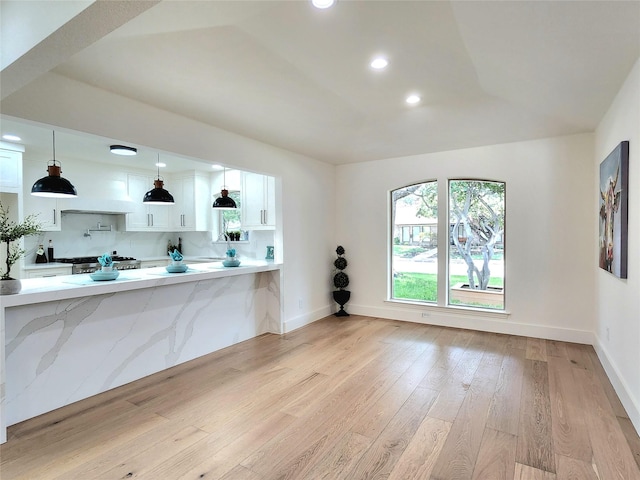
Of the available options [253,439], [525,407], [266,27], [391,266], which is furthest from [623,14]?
[391,266]

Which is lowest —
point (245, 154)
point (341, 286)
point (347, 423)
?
point (347, 423)

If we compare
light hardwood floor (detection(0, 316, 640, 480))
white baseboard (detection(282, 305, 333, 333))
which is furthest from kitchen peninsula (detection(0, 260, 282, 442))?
white baseboard (detection(282, 305, 333, 333))

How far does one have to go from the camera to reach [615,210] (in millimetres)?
2828

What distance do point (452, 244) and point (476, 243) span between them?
0.32m

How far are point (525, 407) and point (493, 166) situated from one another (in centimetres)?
310

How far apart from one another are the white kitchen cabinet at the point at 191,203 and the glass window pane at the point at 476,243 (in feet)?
14.0

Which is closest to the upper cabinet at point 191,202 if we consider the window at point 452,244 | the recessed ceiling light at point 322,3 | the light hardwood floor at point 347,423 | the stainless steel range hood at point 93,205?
the stainless steel range hood at point 93,205

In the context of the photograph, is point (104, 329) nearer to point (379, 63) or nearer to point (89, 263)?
point (89, 263)

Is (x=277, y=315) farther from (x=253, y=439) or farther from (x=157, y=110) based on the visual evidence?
(x=157, y=110)

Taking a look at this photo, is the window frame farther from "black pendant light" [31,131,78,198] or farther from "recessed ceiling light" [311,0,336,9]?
"black pendant light" [31,131,78,198]

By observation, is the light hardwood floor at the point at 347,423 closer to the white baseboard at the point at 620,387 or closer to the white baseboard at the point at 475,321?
the white baseboard at the point at 620,387

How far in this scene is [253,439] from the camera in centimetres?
229

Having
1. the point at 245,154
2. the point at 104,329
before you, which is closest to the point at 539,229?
the point at 245,154

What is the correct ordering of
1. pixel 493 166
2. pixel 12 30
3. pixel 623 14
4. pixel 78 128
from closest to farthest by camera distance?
1. pixel 12 30
2. pixel 623 14
3. pixel 78 128
4. pixel 493 166
